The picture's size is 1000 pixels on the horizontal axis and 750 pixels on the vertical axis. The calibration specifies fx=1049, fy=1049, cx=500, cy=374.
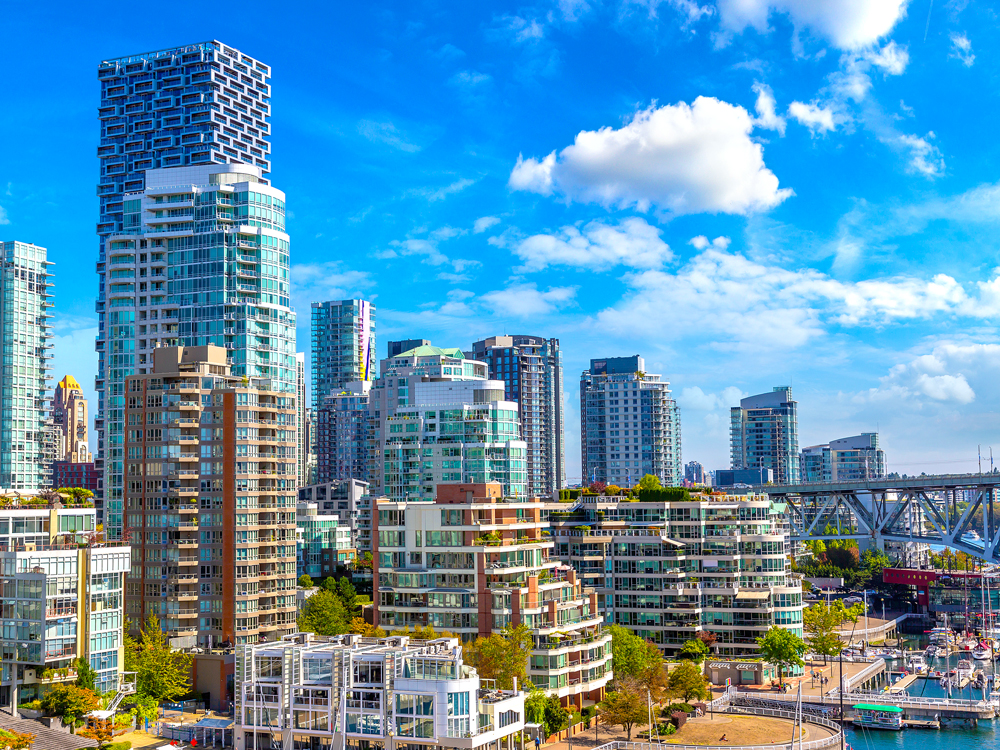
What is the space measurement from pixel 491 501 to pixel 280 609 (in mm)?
33700

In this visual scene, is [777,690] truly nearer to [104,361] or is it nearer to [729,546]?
[729,546]

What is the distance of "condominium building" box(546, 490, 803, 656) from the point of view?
120438mm

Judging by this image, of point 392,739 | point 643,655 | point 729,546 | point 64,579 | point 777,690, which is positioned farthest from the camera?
point 729,546

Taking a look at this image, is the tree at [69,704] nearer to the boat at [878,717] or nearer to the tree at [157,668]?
the tree at [157,668]

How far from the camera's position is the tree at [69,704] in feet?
261

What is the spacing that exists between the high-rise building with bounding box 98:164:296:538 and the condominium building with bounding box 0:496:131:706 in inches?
2038

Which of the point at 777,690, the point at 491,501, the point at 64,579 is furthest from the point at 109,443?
the point at 777,690

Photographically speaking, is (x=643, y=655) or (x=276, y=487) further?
(x=276, y=487)

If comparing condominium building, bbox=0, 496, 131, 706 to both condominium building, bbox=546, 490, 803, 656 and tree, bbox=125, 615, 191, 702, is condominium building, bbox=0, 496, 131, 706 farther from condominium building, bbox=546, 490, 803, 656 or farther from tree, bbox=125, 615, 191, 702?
condominium building, bbox=546, 490, 803, 656

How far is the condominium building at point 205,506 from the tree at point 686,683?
1704 inches

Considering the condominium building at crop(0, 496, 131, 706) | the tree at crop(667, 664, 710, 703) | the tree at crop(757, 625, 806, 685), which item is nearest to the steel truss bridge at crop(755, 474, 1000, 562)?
the tree at crop(757, 625, 806, 685)

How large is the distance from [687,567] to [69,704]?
69.7m

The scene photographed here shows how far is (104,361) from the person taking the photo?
155500 mm

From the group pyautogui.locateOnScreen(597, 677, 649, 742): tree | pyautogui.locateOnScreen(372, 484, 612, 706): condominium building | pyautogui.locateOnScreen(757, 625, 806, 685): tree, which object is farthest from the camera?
pyautogui.locateOnScreen(757, 625, 806, 685): tree
